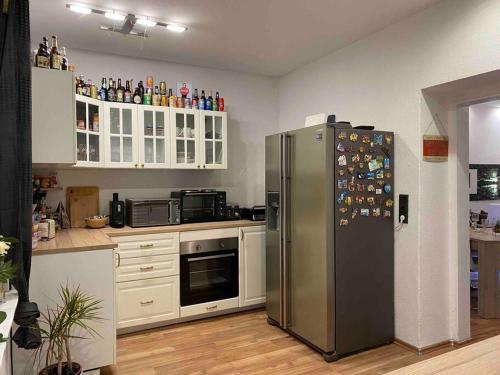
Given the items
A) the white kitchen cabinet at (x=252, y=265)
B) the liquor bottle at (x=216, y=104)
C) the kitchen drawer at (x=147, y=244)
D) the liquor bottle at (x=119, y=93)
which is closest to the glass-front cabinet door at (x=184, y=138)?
the liquor bottle at (x=216, y=104)

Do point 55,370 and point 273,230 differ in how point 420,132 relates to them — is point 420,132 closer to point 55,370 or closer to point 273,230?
point 273,230

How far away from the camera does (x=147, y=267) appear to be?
10.8 feet

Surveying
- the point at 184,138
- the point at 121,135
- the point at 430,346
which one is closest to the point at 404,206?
the point at 430,346

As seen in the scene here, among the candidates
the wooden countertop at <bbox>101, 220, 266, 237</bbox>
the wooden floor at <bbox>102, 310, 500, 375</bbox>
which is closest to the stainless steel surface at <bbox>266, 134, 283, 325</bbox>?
the wooden floor at <bbox>102, 310, 500, 375</bbox>

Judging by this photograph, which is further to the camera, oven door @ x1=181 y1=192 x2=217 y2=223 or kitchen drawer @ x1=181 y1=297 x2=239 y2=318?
oven door @ x1=181 y1=192 x2=217 y2=223

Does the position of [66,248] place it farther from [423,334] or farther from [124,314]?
[423,334]

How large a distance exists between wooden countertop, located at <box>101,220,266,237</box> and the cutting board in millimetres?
322

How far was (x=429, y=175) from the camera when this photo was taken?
112 inches

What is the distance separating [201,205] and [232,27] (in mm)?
1734

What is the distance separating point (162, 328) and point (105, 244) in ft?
4.36

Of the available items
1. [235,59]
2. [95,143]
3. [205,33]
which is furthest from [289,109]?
[95,143]

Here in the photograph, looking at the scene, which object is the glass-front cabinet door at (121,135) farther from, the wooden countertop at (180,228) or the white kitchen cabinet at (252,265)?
the white kitchen cabinet at (252,265)

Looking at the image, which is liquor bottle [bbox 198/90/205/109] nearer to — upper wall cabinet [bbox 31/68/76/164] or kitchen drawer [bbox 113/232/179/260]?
kitchen drawer [bbox 113/232/179/260]

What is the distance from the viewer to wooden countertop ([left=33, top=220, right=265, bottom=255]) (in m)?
2.37
